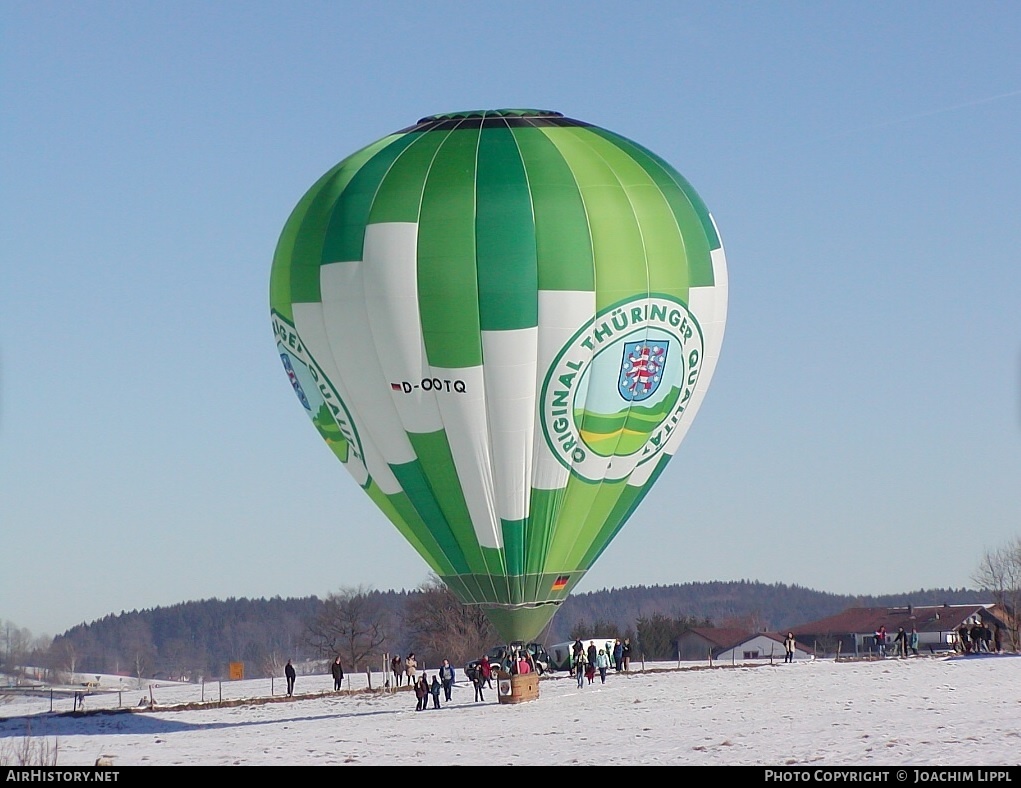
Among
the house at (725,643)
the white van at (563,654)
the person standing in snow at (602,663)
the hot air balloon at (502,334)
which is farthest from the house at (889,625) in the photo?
the hot air balloon at (502,334)

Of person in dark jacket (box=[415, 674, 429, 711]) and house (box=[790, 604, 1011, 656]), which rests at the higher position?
house (box=[790, 604, 1011, 656])

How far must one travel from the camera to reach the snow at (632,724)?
29.9 meters

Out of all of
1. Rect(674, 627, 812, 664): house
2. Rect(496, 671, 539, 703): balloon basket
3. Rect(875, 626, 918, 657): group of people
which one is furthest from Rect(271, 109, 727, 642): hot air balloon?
Rect(674, 627, 812, 664): house

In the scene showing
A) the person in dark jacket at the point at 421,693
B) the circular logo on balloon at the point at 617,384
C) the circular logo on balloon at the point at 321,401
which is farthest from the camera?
the person in dark jacket at the point at 421,693

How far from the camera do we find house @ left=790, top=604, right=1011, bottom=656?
97438 mm

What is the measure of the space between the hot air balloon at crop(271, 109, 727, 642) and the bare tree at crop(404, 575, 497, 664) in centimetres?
4129

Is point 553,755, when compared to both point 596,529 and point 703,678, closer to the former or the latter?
point 596,529

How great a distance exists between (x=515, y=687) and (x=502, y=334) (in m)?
8.47

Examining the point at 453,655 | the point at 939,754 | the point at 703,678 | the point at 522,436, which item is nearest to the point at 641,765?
the point at 939,754

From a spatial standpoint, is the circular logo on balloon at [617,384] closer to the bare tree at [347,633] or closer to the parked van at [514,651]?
the parked van at [514,651]

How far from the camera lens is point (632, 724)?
34.9 metres

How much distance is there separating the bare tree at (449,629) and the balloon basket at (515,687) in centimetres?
4024

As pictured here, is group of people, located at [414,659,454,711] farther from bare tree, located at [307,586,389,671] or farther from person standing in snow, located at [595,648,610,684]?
bare tree, located at [307,586,389,671]

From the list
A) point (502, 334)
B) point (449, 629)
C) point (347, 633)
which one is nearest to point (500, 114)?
point (502, 334)
